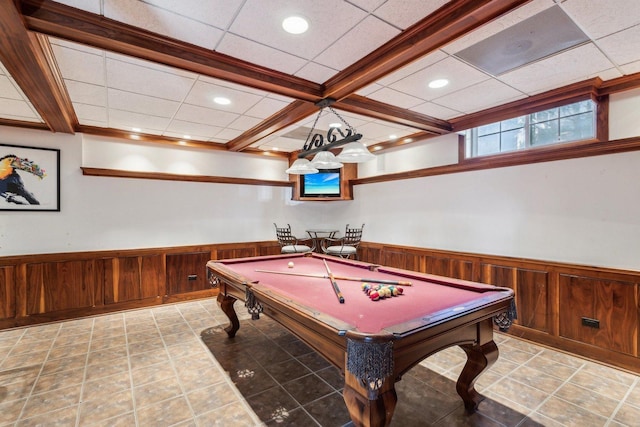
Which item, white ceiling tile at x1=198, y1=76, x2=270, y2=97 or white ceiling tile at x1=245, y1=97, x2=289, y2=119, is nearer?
white ceiling tile at x1=198, y1=76, x2=270, y2=97

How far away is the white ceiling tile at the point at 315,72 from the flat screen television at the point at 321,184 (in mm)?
3449

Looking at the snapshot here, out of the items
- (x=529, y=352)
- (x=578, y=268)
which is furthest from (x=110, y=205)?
(x=578, y=268)

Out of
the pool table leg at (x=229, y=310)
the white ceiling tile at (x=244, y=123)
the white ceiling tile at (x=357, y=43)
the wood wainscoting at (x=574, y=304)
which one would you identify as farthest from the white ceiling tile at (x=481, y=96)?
the pool table leg at (x=229, y=310)

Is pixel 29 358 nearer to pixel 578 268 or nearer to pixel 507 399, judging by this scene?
pixel 507 399

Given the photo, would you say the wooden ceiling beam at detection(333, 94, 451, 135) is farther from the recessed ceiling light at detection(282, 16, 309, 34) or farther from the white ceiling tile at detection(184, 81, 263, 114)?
the recessed ceiling light at detection(282, 16, 309, 34)

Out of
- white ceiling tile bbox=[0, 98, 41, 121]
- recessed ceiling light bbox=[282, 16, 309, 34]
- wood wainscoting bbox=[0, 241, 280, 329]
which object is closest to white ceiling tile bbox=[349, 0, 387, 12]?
recessed ceiling light bbox=[282, 16, 309, 34]

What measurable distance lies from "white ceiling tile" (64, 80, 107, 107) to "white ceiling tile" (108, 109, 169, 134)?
319mm

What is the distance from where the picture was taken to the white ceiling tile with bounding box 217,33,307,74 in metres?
2.32

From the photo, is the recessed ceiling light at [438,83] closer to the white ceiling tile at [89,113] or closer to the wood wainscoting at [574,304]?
the wood wainscoting at [574,304]

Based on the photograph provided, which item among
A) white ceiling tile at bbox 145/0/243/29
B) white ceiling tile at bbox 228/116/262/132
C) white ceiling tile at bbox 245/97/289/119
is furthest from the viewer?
white ceiling tile at bbox 228/116/262/132

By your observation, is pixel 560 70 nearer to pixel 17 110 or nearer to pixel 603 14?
pixel 603 14

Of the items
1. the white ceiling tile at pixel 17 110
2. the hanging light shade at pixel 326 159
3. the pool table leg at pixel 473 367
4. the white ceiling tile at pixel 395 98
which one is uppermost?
the white ceiling tile at pixel 395 98

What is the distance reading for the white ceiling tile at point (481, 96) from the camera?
3.13 metres

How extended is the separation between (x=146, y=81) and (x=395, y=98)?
258 centimetres
